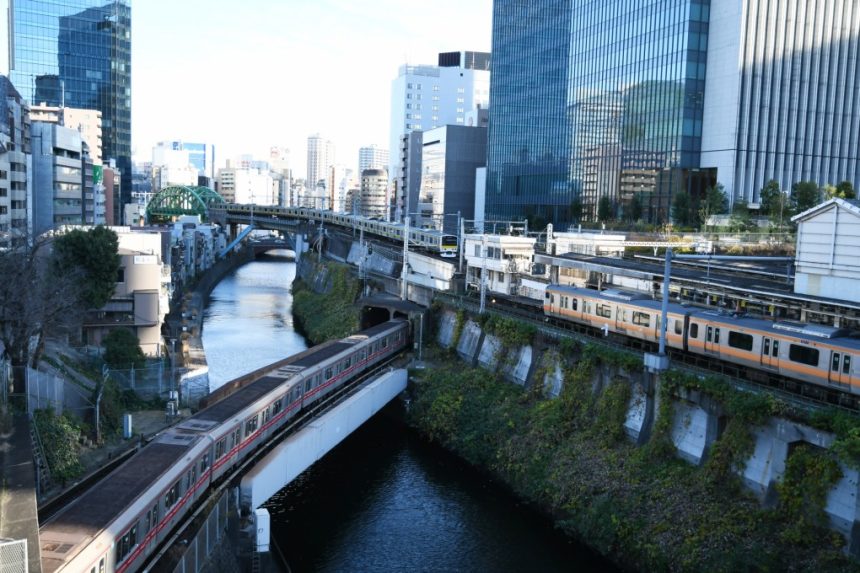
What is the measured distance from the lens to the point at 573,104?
76938 mm

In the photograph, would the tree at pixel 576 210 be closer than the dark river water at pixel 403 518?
No

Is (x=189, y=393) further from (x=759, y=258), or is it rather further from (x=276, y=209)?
(x=276, y=209)

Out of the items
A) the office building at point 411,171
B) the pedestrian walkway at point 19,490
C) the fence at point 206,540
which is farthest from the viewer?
the office building at point 411,171

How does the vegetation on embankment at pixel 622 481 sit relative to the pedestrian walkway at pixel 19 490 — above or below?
below

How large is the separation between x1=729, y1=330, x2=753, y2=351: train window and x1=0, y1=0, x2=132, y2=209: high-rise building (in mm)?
83046

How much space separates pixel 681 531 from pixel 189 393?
19.9 metres

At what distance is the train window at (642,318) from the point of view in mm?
29516

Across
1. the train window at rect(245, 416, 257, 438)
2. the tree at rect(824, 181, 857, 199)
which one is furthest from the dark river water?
the tree at rect(824, 181, 857, 199)

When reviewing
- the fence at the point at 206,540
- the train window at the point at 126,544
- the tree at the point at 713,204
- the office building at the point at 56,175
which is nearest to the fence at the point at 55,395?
the fence at the point at 206,540

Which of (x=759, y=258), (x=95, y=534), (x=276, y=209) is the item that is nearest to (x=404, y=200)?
(x=276, y=209)

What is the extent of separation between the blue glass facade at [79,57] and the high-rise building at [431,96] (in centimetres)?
5640

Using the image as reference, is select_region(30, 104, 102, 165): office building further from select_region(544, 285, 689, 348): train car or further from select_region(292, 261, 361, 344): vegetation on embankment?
select_region(544, 285, 689, 348): train car

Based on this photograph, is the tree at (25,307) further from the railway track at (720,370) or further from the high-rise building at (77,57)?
the high-rise building at (77,57)

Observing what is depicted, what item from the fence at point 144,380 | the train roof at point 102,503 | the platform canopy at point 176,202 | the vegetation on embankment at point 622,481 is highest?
the platform canopy at point 176,202
